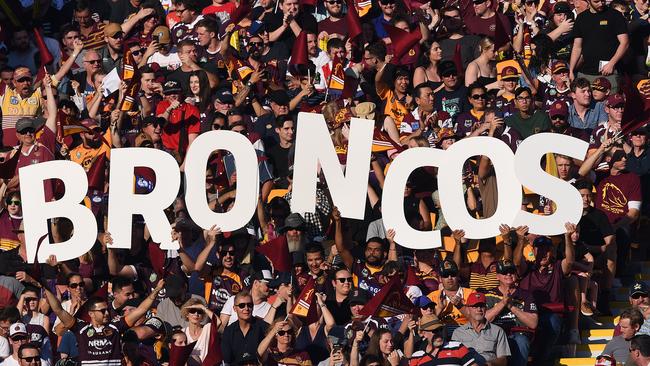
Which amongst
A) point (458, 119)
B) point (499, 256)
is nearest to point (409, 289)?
point (499, 256)

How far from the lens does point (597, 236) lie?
2544 cm

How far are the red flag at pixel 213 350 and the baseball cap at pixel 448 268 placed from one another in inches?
94.0

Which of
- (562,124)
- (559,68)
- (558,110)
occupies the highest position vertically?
(559,68)

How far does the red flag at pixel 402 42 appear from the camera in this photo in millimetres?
28375

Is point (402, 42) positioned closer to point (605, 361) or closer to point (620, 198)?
point (620, 198)

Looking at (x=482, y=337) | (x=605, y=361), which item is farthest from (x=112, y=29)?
(x=605, y=361)

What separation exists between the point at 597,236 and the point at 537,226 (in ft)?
2.74

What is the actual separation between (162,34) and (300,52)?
217cm

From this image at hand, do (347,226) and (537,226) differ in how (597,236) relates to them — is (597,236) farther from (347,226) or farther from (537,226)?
(347,226)

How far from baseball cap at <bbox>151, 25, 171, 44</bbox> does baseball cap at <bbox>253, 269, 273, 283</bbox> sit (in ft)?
16.7

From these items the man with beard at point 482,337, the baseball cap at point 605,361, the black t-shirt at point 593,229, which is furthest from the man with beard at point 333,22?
the baseball cap at point 605,361

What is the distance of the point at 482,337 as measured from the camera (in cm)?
2373

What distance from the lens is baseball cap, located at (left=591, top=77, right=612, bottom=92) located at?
89.7 ft

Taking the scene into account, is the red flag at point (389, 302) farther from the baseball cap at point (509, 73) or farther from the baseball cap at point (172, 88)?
the baseball cap at point (172, 88)
